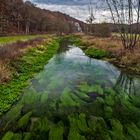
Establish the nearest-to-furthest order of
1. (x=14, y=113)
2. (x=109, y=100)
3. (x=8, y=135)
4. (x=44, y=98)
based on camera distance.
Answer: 1. (x=8, y=135)
2. (x=14, y=113)
3. (x=109, y=100)
4. (x=44, y=98)

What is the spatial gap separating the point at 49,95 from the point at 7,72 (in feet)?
13.6

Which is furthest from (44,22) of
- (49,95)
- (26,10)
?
(49,95)

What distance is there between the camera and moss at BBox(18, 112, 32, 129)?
8247 mm

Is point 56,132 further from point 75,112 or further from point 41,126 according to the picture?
point 75,112

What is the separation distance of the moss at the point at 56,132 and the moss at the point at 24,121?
1.04m

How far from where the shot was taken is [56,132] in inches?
294

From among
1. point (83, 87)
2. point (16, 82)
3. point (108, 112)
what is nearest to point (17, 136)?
point (108, 112)

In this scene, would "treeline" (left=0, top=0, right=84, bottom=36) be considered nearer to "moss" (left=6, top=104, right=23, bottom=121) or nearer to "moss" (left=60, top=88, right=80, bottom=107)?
"moss" (left=60, top=88, right=80, bottom=107)

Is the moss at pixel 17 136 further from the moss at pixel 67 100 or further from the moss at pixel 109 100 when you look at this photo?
the moss at pixel 109 100

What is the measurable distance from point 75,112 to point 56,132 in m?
2.00

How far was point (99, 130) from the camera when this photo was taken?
766 cm

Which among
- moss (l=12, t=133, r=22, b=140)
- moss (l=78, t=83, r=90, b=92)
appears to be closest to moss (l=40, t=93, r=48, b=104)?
moss (l=78, t=83, r=90, b=92)

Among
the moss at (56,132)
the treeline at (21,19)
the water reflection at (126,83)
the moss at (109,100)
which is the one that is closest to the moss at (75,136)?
the moss at (56,132)

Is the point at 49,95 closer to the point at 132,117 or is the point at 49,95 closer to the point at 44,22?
the point at 132,117
